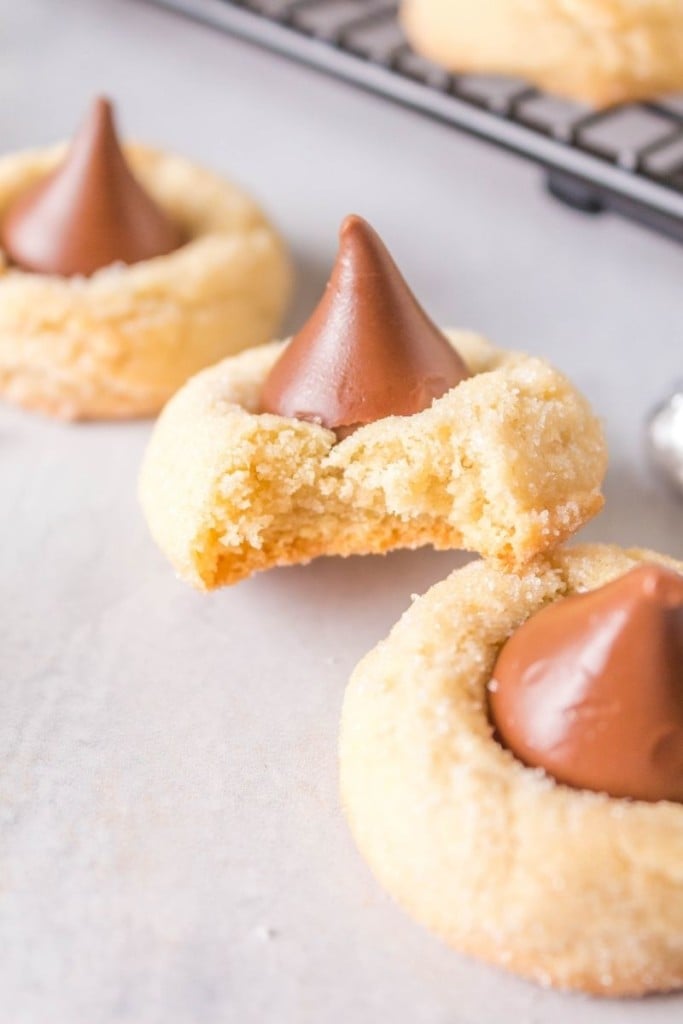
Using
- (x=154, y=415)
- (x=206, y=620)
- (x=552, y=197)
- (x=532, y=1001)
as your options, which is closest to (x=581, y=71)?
(x=552, y=197)

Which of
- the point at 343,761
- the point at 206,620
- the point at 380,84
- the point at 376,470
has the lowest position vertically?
the point at 206,620

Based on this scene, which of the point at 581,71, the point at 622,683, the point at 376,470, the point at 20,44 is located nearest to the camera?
the point at 622,683

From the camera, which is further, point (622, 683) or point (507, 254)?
point (507, 254)

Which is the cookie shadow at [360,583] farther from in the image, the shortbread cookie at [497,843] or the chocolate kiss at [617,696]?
the chocolate kiss at [617,696]

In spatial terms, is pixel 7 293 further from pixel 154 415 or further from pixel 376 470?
pixel 376 470

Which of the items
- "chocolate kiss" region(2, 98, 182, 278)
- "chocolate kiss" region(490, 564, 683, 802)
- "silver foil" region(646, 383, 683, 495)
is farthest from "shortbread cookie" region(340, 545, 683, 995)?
"chocolate kiss" region(2, 98, 182, 278)

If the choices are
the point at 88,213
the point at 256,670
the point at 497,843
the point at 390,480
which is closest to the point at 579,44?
the point at 88,213

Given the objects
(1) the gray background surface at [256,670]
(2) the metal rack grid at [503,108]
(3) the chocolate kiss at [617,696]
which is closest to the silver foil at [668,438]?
(1) the gray background surface at [256,670]
